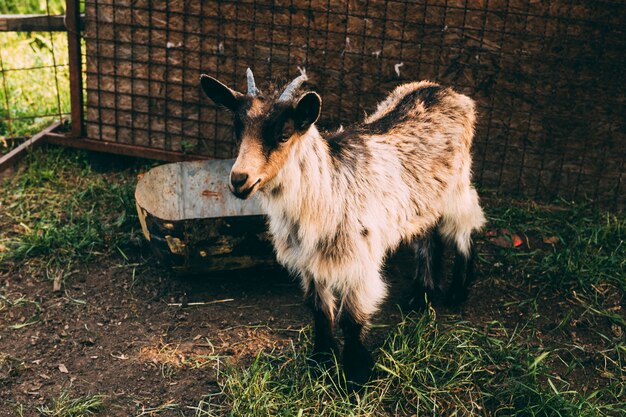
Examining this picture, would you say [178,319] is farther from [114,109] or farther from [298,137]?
[114,109]

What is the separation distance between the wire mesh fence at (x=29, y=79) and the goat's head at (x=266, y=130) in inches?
124

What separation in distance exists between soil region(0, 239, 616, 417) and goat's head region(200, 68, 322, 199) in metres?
1.34

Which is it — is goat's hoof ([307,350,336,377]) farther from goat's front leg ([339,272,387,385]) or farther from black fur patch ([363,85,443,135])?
black fur patch ([363,85,443,135])

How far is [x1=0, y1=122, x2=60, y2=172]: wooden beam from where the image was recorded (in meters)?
6.07

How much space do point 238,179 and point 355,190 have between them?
82 cm

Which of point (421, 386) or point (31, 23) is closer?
point (421, 386)

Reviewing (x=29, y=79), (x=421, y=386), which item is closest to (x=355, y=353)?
(x=421, y=386)

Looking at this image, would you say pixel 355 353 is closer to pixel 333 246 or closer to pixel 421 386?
pixel 421 386

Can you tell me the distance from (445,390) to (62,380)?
6.94 ft

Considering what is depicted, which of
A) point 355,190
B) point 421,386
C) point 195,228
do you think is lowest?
point 421,386

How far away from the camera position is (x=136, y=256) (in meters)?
5.20

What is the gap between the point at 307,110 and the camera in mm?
3387

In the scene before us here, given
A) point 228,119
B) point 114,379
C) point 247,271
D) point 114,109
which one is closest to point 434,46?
point 228,119

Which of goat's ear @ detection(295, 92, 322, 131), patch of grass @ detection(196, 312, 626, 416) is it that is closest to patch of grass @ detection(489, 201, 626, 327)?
patch of grass @ detection(196, 312, 626, 416)
